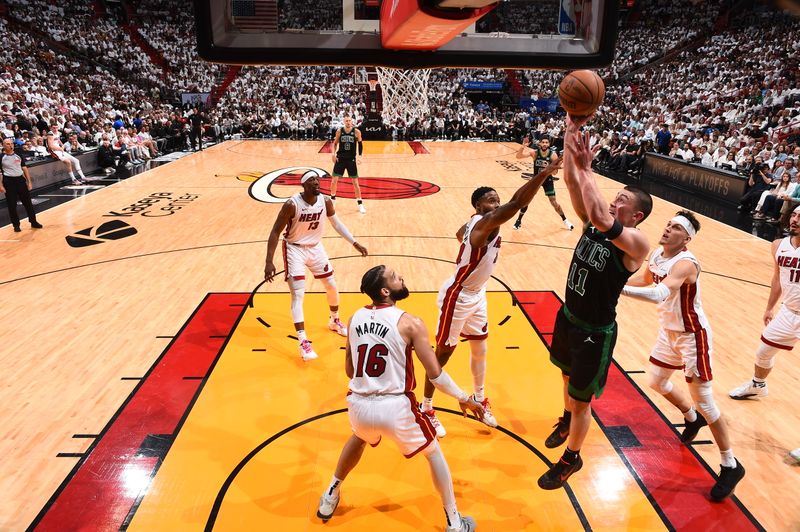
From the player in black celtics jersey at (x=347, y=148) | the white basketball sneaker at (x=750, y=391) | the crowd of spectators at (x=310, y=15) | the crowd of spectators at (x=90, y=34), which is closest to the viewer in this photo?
Result: the crowd of spectators at (x=310, y=15)

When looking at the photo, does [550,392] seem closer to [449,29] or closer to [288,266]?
[288,266]

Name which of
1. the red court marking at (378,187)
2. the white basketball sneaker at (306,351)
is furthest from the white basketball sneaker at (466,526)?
the red court marking at (378,187)

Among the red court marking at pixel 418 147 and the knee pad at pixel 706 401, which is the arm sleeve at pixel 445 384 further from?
the red court marking at pixel 418 147

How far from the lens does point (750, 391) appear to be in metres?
4.76

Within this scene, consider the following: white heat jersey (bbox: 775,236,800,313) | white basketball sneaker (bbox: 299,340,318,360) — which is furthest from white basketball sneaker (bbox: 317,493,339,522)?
white heat jersey (bbox: 775,236,800,313)

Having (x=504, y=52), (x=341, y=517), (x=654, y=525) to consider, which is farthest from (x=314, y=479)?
(x=504, y=52)

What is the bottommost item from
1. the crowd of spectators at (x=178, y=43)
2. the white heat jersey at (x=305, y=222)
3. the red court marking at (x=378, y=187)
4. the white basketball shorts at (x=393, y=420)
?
the red court marking at (x=378, y=187)

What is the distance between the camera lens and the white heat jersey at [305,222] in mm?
5215

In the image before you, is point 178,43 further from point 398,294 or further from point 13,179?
point 398,294

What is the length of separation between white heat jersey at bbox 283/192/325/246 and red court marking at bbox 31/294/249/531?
1373 mm

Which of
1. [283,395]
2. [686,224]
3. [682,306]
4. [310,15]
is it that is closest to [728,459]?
[682,306]

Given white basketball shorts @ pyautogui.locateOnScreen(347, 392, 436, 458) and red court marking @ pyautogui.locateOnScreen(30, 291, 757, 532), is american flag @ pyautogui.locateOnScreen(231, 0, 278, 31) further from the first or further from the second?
red court marking @ pyautogui.locateOnScreen(30, 291, 757, 532)

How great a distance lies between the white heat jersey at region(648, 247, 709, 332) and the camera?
368 cm

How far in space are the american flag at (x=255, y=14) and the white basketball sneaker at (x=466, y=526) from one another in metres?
3.19
